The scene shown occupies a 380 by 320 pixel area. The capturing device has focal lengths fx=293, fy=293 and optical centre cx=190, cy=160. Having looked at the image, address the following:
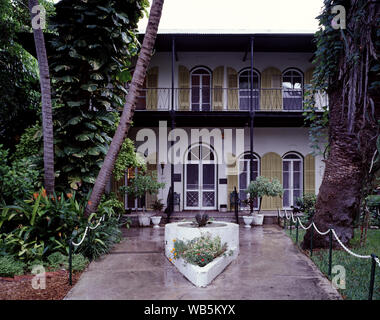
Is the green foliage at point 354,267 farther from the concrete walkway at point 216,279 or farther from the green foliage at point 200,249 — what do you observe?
the green foliage at point 200,249

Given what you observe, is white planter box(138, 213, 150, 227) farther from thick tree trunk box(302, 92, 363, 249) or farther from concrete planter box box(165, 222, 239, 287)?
thick tree trunk box(302, 92, 363, 249)

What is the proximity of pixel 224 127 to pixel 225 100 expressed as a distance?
40.1 inches

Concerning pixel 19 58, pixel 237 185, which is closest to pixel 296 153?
pixel 237 185

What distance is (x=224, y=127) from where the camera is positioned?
36.0 feet

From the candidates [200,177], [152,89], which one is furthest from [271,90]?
[152,89]

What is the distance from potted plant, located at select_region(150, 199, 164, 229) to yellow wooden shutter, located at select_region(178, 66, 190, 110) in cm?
362

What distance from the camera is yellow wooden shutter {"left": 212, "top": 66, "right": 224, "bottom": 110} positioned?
10930 millimetres

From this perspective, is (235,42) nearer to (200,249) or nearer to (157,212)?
(157,212)

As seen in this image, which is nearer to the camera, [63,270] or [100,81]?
[63,270]

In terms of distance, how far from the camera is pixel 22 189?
17.4 ft

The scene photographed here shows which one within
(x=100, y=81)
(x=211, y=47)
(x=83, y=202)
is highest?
(x=211, y=47)

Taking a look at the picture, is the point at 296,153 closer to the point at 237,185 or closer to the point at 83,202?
the point at 237,185

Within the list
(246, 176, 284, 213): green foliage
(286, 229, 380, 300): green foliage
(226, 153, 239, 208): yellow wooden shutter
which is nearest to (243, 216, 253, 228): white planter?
(246, 176, 284, 213): green foliage

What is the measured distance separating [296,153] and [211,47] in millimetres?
5062
